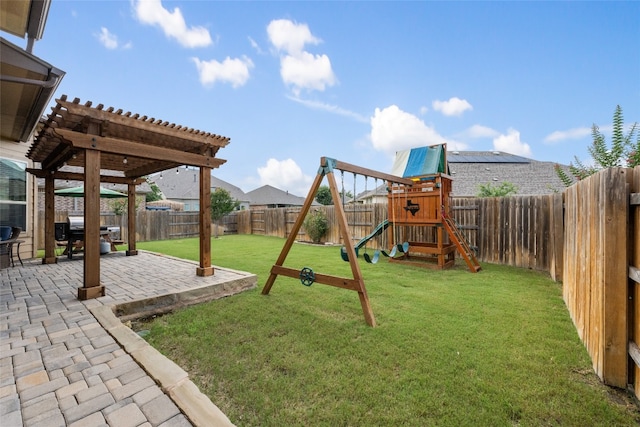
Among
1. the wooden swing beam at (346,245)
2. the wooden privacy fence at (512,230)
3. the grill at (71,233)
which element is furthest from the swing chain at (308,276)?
the grill at (71,233)

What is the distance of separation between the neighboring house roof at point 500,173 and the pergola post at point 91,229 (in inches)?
686

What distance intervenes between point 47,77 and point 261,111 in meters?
9.81

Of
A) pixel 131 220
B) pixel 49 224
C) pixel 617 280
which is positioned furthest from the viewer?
pixel 131 220

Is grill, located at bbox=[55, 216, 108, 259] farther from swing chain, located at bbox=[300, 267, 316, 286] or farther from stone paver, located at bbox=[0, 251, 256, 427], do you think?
swing chain, located at bbox=[300, 267, 316, 286]

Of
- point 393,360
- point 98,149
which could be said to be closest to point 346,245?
point 393,360

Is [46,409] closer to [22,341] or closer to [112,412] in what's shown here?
[112,412]

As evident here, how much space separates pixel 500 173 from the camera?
18.6 meters

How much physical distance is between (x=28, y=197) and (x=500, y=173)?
23424 mm

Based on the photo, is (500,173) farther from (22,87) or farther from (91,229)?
(22,87)

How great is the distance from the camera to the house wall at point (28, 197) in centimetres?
618

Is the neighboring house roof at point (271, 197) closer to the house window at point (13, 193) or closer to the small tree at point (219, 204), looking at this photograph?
the small tree at point (219, 204)

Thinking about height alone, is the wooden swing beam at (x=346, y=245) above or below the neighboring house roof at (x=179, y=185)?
below

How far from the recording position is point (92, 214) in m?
3.54

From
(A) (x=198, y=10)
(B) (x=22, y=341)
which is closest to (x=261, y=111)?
(A) (x=198, y=10)
